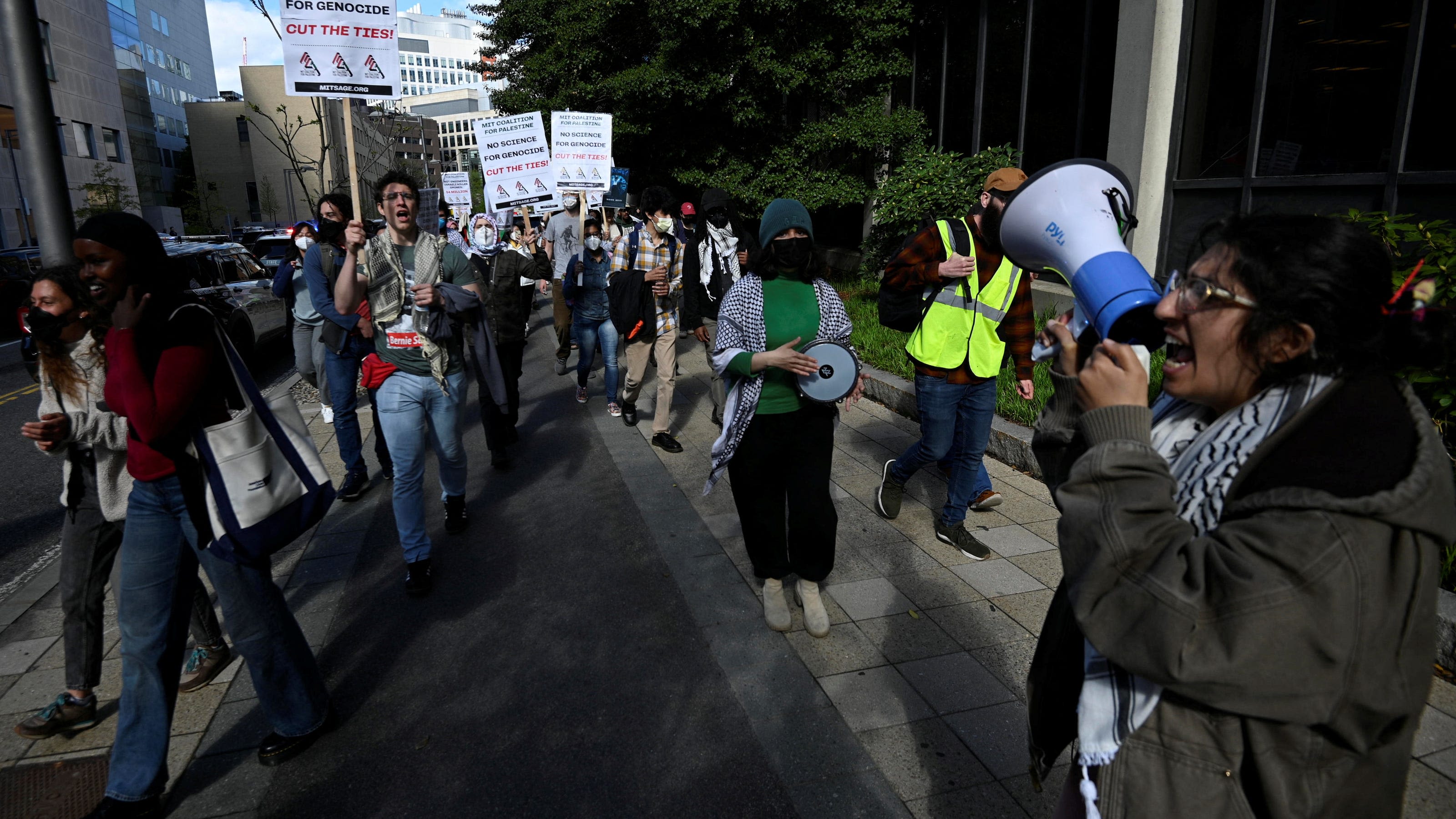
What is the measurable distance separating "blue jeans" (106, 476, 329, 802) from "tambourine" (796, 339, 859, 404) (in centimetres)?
218

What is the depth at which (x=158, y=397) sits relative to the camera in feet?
8.61

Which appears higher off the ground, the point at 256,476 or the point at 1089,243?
the point at 1089,243

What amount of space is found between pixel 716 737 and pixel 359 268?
9.34 ft

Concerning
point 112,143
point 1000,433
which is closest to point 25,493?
point 1000,433

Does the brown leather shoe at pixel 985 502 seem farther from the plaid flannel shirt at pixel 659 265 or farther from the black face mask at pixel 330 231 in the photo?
the black face mask at pixel 330 231

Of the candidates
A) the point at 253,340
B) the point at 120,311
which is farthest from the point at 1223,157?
the point at 253,340

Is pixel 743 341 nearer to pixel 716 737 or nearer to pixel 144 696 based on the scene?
pixel 716 737

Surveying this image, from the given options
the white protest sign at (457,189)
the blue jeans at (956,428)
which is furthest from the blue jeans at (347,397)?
the white protest sign at (457,189)

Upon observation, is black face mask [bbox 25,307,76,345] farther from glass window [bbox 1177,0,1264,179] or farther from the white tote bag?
glass window [bbox 1177,0,1264,179]

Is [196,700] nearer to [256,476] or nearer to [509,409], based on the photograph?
[256,476]

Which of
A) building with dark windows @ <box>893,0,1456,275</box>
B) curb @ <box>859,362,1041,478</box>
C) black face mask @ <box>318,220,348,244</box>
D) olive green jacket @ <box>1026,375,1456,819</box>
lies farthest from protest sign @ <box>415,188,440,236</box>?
building with dark windows @ <box>893,0,1456,275</box>

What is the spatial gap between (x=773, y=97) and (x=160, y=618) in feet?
40.8

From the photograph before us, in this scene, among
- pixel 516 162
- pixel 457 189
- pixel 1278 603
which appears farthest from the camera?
pixel 457 189

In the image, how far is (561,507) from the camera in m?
5.74
